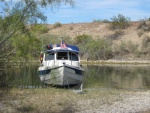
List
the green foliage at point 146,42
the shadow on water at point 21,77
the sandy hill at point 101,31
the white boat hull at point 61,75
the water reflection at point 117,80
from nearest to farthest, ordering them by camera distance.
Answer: the shadow on water at point 21,77, the white boat hull at point 61,75, the water reflection at point 117,80, the green foliage at point 146,42, the sandy hill at point 101,31

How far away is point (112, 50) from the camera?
6394cm

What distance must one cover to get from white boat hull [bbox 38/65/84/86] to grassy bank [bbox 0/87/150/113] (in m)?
6.50

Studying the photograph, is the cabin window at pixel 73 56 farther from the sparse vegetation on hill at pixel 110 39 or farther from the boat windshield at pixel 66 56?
the sparse vegetation on hill at pixel 110 39

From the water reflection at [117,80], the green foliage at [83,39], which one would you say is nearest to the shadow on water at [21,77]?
the water reflection at [117,80]

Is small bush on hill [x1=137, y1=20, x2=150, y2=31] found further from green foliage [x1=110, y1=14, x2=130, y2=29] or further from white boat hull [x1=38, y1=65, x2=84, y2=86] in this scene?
white boat hull [x1=38, y1=65, x2=84, y2=86]

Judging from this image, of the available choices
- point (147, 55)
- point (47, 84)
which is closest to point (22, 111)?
point (47, 84)

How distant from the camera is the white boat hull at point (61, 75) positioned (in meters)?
24.3

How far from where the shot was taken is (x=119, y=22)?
80.1 m

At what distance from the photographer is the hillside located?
65.8m

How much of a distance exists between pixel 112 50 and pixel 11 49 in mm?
47297

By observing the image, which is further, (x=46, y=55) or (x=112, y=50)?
(x=112, y=50)

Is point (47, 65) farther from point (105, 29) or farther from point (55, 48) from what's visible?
point (105, 29)

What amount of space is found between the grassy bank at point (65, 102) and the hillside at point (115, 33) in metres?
45.2

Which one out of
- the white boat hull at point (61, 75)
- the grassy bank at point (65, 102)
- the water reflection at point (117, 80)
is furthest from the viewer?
the water reflection at point (117, 80)
